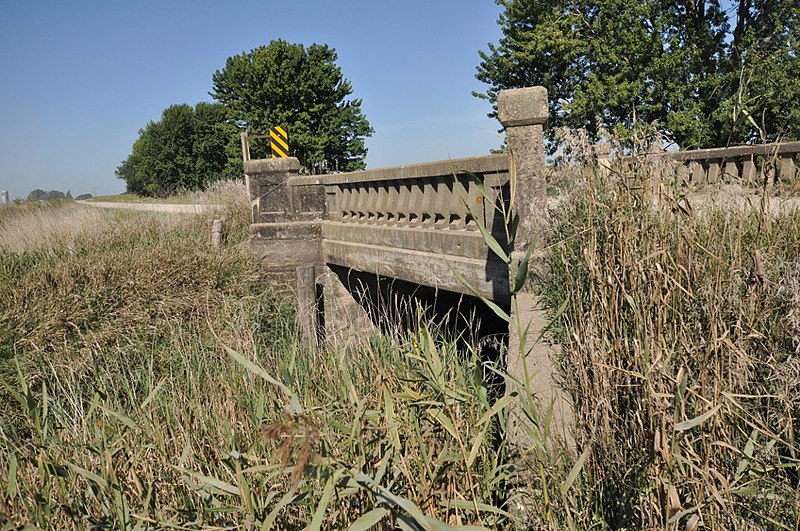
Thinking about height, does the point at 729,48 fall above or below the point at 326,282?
above

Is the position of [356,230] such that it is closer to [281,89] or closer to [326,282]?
[326,282]

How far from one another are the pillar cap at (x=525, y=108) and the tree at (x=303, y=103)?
2495 cm

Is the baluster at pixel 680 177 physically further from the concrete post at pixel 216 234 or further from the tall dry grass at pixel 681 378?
the concrete post at pixel 216 234

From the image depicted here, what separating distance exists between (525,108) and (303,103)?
88.7 ft

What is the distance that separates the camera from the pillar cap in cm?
441

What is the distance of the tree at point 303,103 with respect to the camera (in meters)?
29.7

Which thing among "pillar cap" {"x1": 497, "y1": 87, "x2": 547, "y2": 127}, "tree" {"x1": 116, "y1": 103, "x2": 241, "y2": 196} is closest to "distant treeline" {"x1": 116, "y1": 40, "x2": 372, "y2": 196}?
"tree" {"x1": 116, "y1": 103, "x2": 241, "y2": 196}

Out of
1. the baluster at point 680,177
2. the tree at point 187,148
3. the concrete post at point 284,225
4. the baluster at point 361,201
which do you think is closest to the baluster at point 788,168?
the baluster at point 361,201

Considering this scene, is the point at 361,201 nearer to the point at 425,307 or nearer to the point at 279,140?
the point at 425,307

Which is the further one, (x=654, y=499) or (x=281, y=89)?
(x=281, y=89)

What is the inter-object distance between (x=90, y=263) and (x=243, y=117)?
83.2ft

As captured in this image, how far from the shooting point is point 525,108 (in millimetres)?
4430

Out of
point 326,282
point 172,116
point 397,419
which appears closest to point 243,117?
point 172,116

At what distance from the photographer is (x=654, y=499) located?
1950mm
